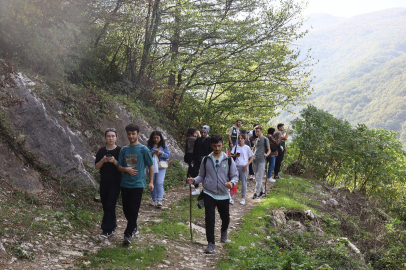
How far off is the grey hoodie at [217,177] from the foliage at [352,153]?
1240 cm

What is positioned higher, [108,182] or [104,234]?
[108,182]

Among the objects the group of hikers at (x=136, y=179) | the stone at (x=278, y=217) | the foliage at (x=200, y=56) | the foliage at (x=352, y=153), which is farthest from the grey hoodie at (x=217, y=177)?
the foliage at (x=352, y=153)

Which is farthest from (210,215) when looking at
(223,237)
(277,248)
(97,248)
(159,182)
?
(159,182)

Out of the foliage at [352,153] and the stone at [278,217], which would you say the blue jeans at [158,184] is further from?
the foliage at [352,153]

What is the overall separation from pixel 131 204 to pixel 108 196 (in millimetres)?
469

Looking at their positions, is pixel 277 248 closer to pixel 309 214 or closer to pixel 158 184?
pixel 309 214

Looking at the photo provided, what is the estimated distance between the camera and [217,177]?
19.0ft

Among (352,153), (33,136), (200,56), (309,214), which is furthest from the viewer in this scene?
(200,56)

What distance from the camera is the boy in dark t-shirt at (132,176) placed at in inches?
214

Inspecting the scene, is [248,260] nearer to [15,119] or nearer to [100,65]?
[15,119]

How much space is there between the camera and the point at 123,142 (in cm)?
1165

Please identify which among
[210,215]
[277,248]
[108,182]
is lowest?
[277,248]

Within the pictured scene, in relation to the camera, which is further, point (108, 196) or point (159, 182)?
point (159, 182)

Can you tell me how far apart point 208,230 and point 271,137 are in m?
6.84
